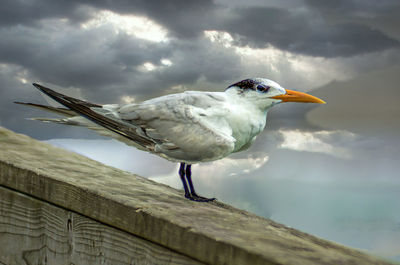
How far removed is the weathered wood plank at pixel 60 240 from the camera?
1.61 meters

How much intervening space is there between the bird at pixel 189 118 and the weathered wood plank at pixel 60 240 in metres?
0.55

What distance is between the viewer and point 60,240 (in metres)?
1.95

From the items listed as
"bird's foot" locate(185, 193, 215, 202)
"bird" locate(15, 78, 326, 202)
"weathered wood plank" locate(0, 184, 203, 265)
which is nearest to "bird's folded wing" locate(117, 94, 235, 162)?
"bird" locate(15, 78, 326, 202)

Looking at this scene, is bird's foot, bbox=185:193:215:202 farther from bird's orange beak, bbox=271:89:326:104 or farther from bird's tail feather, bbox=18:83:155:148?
bird's orange beak, bbox=271:89:326:104

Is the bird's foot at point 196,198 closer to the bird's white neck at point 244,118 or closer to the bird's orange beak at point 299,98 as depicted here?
the bird's white neck at point 244,118

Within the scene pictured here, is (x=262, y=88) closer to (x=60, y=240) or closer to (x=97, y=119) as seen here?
(x=97, y=119)

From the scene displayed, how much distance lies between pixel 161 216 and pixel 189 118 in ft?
2.30

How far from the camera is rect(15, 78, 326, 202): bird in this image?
82.7 inches

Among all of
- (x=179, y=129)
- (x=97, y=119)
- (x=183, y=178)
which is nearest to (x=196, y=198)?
(x=183, y=178)

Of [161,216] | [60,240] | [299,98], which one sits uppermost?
[299,98]

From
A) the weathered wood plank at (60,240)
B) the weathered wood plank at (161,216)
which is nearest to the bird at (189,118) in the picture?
the weathered wood plank at (161,216)

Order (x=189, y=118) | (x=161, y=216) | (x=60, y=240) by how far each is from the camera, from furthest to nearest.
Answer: (x=189, y=118) < (x=60, y=240) < (x=161, y=216)

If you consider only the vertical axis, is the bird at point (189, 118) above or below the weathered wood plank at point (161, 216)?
above

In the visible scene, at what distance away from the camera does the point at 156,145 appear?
85.6 inches
